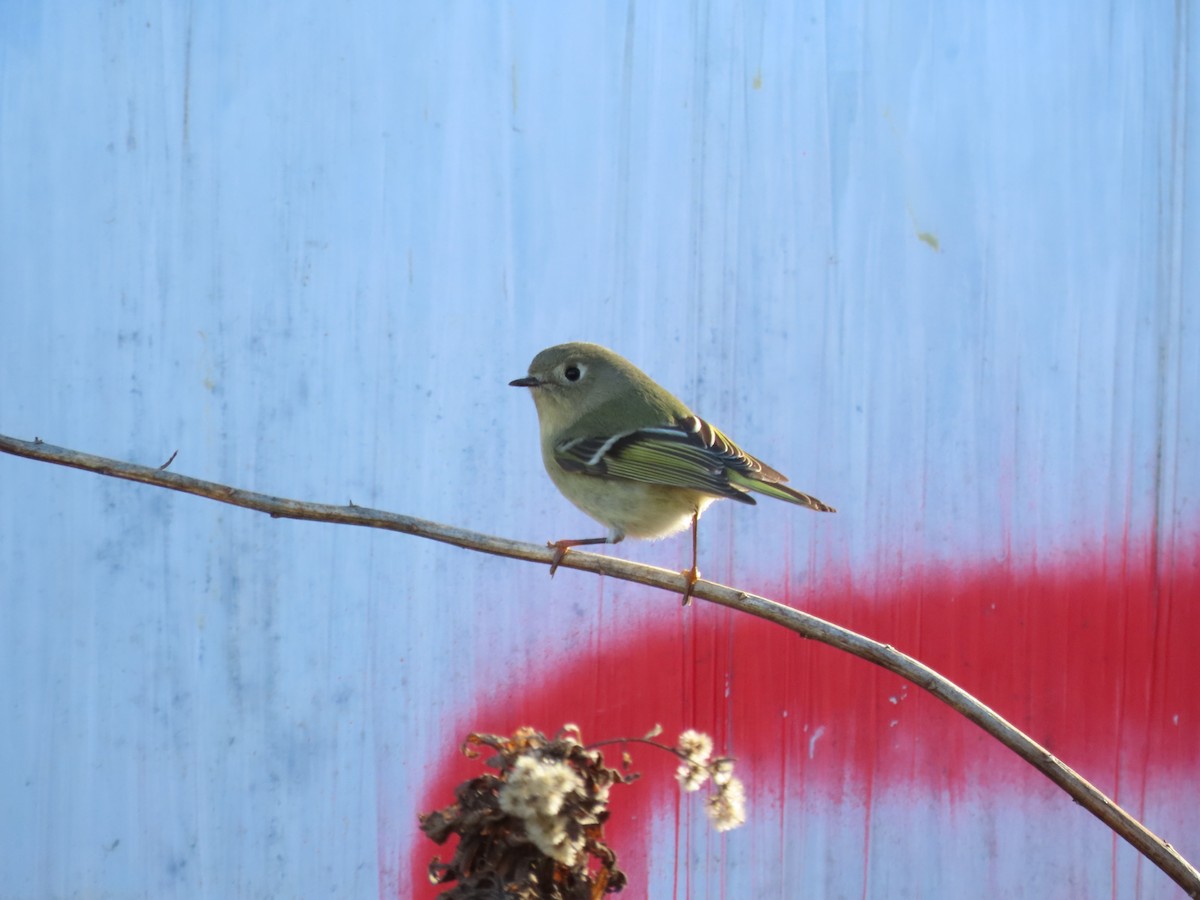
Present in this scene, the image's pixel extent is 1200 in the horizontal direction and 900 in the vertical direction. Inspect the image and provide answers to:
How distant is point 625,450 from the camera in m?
2.22

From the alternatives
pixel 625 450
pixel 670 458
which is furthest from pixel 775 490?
pixel 625 450

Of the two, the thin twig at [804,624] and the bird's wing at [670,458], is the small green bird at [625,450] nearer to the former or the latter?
the bird's wing at [670,458]

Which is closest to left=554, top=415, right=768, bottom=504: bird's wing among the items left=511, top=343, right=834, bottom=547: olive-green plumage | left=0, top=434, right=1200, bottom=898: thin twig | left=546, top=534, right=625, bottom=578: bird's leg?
left=511, top=343, right=834, bottom=547: olive-green plumage

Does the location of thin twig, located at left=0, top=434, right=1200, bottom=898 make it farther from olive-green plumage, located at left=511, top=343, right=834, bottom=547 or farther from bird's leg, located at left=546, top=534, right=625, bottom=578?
olive-green plumage, located at left=511, top=343, right=834, bottom=547

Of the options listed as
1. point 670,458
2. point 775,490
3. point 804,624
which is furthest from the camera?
point 670,458

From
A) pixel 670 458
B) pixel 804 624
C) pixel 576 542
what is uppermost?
pixel 670 458

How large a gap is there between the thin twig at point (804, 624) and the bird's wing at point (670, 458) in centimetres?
40

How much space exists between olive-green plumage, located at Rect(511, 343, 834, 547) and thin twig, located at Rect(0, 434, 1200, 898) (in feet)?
1.44

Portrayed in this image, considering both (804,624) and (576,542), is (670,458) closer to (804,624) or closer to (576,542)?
(576,542)

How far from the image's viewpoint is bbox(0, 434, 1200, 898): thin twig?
1.41 metres

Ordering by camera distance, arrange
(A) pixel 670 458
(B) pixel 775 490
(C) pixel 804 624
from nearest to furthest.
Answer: (C) pixel 804 624, (B) pixel 775 490, (A) pixel 670 458

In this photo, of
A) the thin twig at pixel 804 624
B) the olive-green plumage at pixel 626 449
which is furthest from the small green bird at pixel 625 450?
the thin twig at pixel 804 624

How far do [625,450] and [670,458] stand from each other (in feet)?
0.41

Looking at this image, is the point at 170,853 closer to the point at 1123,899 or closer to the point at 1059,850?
the point at 1059,850
